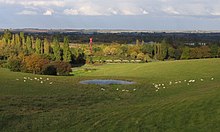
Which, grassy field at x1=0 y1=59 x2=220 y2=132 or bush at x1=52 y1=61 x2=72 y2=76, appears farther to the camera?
bush at x1=52 y1=61 x2=72 y2=76

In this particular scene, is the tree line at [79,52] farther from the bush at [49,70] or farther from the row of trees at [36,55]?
the bush at [49,70]

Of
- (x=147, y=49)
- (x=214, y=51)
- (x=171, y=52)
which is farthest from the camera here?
(x=147, y=49)

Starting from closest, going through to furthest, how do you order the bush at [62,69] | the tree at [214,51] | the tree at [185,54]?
the bush at [62,69] → the tree at [214,51] → the tree at [185,54]

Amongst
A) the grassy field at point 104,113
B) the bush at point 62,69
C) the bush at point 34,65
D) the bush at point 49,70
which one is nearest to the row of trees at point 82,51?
the bush at point 34,65

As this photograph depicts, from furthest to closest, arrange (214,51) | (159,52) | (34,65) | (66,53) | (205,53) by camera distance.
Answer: (159,52), (205,53), (214,51), (66,53), (34,65)

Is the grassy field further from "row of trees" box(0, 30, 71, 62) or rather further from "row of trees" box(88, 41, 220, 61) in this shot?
"row of trees" box(88, 41, 220, 61)

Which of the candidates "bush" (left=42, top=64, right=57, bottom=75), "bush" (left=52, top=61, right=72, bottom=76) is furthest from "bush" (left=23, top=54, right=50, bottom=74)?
"bush" (left=52, top=61, right=72, bottom=76)

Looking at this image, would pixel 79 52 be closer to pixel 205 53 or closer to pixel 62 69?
pixel 205 53

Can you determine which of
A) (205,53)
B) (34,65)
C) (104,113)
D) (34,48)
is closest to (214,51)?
(205,53)

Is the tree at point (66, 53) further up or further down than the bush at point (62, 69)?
further up

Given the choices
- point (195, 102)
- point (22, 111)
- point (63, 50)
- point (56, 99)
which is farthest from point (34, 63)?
point (195, 102)

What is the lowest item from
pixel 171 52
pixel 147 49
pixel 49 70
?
pixel 49 70
